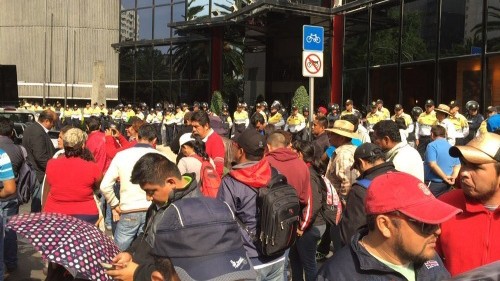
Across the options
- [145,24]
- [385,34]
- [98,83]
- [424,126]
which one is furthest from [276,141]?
[98,83]

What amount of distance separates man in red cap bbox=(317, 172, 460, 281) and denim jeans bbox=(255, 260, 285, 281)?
2.01 m

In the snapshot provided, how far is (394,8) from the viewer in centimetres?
1967

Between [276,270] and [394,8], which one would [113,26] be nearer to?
[394,8]

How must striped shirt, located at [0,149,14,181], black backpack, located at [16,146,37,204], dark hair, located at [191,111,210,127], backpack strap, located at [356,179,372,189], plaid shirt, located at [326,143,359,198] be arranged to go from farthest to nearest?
dark hair, located at [191,111,210,127]
black backpack, located at [16,146,37,204]
plaid shirt, located at [326,143,359,198]
striped shirt, located at [0,149,14,181]
backpack strap, located at [356,179,372,189]

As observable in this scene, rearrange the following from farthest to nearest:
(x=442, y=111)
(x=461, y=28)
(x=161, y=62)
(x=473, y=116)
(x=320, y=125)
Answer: (x=161, y=62) → (x=461, y=28) → (x=473, y=116) → (x=442, y=111) → (x=320, y=125)

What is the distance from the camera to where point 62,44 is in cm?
4059

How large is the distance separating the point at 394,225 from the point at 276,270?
2.32 m

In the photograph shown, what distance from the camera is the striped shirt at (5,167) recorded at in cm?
533

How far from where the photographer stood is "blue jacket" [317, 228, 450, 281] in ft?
7.60

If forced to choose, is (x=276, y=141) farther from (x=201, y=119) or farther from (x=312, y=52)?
(x=312, y=52)

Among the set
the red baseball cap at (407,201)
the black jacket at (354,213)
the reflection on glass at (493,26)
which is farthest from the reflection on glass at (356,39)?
the red baseball cap at (407,201)

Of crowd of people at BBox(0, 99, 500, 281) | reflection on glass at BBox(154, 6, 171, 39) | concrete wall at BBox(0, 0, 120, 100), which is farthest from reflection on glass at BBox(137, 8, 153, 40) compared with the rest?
crowd of people at BBox(0, 99, 500, 281)

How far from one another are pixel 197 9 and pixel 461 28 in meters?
15.4

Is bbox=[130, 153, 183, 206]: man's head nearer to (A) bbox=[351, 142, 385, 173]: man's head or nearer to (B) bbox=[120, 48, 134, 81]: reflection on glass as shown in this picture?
(A) bbox=[351, 142, 385, 173]: man's head
